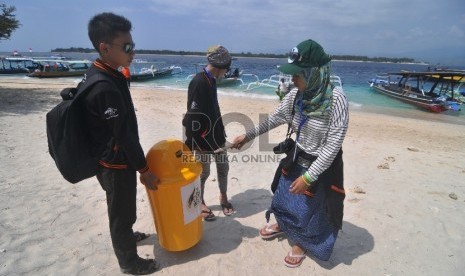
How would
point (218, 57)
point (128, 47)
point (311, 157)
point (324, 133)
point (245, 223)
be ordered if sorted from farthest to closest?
point (245, 223)
point (218, 57)
point (311, 157)
point (324, 133)
point (128, 47)

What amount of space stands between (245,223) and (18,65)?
38.2 metres

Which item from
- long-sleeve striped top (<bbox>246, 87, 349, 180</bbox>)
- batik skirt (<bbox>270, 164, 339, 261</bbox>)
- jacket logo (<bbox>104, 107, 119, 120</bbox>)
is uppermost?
jacket logo (<bbox>104, 107, 119, 120</bbox>)

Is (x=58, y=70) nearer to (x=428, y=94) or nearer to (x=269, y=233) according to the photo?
(x=428, y=94)

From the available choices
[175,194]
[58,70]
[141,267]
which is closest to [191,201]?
[175,194]

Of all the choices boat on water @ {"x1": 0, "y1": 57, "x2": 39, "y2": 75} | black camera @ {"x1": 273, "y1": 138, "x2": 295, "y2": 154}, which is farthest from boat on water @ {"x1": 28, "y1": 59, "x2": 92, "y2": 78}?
black camera @ {"x1": 273, "y1": 138, "x2": 295, "y2": 154}

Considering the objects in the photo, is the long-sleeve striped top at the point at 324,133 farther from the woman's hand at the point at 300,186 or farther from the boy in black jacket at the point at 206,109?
the boy in black jacket at the point at 206,109

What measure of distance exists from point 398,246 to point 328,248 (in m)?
1.01

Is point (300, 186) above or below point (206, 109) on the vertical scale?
below

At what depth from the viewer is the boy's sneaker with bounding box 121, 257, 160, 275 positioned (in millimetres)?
2533

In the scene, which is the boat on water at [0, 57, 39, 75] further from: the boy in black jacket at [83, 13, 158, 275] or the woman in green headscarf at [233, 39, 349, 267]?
the woman in green headscarf at [233, 39, 349, 267]

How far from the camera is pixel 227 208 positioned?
3779 millimetres

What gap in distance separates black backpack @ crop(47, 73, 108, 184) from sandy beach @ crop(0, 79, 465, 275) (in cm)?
110

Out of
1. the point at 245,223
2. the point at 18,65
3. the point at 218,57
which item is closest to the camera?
the point at 218,57

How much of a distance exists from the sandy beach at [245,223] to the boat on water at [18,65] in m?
29.8
